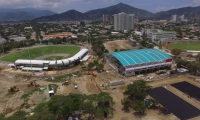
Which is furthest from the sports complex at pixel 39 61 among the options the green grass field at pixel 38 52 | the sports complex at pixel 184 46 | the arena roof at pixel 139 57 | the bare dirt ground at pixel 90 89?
the sports complex at pixel 184 46

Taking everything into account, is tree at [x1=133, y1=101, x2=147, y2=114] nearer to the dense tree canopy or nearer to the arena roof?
the dense tree canopy

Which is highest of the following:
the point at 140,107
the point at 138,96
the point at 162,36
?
the point at 162,36

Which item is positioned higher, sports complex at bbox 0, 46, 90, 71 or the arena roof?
the arena roof

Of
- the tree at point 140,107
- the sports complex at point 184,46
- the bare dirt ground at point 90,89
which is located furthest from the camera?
the sports complex at point 184,46

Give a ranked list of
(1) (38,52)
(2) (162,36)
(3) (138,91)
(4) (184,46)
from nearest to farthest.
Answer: (3) (138,91) < (1) (38,52) < (4) (184,46) < (2) (162,36)

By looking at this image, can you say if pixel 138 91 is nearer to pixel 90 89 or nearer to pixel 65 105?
pixel 90 89

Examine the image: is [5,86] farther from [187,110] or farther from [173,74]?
[173,74]

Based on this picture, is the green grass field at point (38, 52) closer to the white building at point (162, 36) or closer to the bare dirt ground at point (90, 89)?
the bare dirt ground at point (90, 89)

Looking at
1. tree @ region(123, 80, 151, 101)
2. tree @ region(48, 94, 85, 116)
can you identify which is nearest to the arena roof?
tree @ region(123, 80, 151, 101)

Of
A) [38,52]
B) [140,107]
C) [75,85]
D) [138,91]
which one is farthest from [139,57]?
[38,52]
